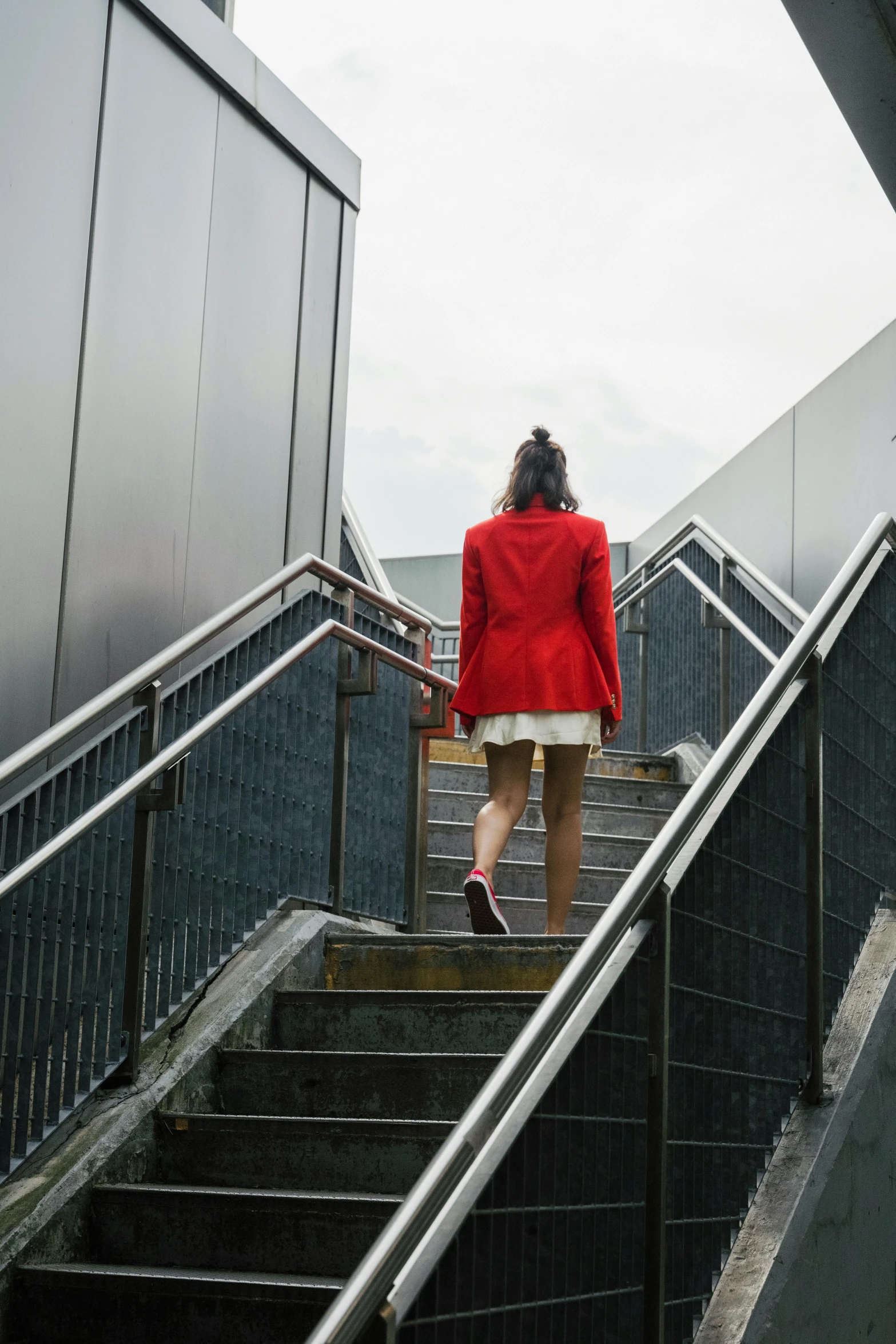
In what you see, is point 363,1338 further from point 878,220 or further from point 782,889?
point 878,220

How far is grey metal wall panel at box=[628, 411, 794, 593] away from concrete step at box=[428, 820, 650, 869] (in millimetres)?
4512

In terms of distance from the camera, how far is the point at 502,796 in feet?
14.8

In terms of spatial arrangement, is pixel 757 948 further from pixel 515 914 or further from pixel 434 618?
pixel 434 618

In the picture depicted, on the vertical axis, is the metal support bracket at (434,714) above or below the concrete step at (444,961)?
above

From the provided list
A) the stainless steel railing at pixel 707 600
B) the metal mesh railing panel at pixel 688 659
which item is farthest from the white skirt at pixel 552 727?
the metal mesh railing panel at pixel 688 659

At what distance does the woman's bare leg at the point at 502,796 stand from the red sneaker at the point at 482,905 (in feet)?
0.34

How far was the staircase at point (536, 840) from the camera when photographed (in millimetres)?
5648

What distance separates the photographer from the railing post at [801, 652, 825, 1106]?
10.6 feet

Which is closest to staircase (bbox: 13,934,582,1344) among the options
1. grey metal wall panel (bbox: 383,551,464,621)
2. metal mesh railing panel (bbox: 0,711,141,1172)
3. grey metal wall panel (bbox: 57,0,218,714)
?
metal mesh railing panel (bbox: 0,711,141,1172)

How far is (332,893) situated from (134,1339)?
199cm

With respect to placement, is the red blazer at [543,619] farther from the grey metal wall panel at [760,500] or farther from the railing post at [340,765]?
the grey metal wall panel at [760,500]

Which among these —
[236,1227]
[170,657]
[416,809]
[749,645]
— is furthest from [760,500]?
[236,1227]

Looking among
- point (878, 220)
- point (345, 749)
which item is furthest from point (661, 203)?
point (345, 749)

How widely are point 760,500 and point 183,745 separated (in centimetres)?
774
